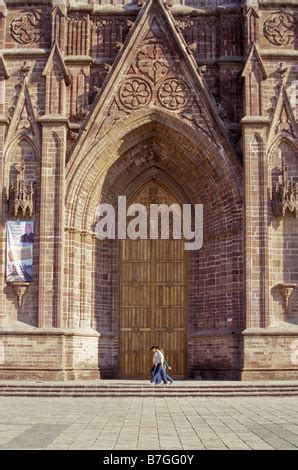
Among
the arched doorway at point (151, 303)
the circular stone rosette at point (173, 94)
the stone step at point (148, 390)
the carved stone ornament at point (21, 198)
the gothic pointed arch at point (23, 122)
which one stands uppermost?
the circular stone rosette at point (173, 94)

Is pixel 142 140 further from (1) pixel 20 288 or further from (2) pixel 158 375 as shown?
(2) pixel 158 375

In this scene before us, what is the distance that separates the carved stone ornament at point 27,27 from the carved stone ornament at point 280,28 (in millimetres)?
7583

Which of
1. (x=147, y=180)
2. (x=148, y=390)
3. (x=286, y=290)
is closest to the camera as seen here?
(x=148, y=390)

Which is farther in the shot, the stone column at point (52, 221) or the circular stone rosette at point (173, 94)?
the circular stone rosette at point (173, 94)

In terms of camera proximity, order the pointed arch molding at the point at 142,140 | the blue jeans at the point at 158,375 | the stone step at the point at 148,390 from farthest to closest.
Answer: the pointed arch molding at the point at 142,140 → the blue jeans at the point at 158,375 → the stone step at the point at 148,390

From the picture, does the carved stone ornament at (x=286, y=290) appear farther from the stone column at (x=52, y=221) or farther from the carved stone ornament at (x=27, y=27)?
the carved stone ornament at (x=27, y=27)

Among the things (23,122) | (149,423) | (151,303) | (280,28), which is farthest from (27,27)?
(149,423)

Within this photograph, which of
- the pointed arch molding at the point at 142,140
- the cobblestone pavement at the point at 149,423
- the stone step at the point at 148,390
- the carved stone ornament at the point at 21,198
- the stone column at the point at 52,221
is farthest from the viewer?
the pointed arch molding at the point at 142,140

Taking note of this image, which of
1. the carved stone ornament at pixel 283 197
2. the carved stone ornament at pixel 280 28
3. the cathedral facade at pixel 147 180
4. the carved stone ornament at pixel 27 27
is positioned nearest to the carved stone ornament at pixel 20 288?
the cathedral facade at pixel 147 180

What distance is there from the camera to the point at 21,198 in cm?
2339

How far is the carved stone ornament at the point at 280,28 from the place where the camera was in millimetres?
24750

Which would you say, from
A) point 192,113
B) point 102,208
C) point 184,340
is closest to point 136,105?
point 192,113

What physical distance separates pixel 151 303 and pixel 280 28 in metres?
10.2

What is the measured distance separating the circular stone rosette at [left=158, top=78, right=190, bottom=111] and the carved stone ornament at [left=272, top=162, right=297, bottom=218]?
163 inches
